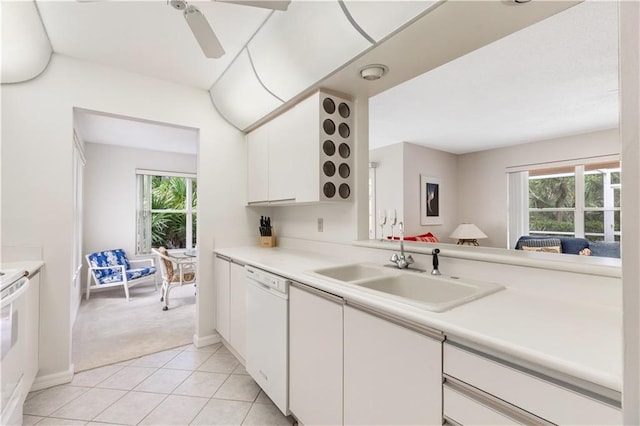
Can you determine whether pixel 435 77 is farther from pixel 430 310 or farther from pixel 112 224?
pixel 112 224

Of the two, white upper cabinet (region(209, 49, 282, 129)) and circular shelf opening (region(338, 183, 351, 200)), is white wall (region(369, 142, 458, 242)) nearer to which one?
circular shelf opening (region(338, 183, 351, 200))

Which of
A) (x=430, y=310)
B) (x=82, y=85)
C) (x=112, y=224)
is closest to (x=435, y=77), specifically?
(x=430, y=310)

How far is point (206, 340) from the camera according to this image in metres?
2.76

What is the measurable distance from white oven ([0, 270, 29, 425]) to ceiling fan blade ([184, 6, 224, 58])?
1557 millimetres

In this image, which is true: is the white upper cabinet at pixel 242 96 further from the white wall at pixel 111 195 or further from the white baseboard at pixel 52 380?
the white wall at pixel 111 195

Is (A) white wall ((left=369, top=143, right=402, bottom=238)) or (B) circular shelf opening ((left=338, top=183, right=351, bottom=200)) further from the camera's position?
(A) white wall ((left=369, top=143, right=402, bottom=238))

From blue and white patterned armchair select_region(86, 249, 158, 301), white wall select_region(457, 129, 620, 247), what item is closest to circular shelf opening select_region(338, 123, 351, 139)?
blue and white patterned armchair select_region(86, 249, 158, 301)

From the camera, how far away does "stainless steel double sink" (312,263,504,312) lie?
133 cm

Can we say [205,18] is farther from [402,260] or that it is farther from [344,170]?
[402,260]

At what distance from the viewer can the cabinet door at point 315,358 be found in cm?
136

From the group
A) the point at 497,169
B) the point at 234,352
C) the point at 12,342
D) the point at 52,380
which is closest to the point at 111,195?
the point at 52,380

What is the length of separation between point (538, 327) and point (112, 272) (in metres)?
4.98

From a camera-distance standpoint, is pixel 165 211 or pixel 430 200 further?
pixel 165 211

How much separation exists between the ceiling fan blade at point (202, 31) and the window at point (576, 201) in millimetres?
5120
